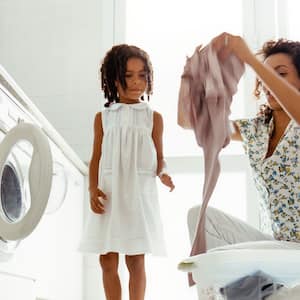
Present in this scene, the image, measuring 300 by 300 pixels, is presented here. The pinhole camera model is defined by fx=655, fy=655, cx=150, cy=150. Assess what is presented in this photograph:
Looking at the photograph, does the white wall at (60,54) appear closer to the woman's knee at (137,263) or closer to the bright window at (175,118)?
the bright window at (175,118)

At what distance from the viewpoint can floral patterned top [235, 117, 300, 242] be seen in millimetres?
1819

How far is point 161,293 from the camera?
3.11 meters

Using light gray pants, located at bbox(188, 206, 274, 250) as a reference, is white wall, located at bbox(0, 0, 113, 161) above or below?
above

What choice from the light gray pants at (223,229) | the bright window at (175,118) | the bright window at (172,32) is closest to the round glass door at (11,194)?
the light gray pants at (223,229)

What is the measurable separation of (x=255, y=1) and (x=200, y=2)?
11.4 inches

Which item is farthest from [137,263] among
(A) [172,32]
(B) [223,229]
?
(A) [172,32]

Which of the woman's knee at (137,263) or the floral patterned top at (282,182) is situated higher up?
the floral patterned top at (282,182)

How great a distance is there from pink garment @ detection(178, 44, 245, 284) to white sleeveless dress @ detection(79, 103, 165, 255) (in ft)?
1.56

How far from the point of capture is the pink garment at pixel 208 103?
1681 mm

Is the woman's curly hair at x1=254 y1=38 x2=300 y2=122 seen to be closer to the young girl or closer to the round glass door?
the young girl

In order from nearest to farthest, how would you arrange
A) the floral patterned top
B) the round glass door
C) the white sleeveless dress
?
the floral patterned top → the round glass door → the white sleeveless dress

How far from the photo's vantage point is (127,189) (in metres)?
2.21

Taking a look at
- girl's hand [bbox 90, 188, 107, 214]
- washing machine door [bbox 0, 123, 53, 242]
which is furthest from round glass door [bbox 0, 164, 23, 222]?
girl's hand [bbox 90, 188, 107, 214]

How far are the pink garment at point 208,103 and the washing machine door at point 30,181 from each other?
423 mm
